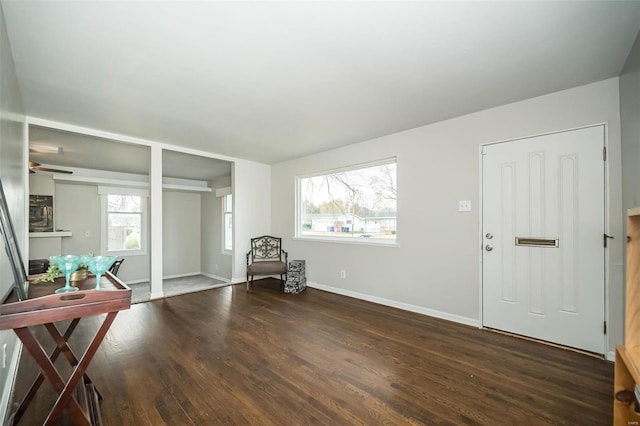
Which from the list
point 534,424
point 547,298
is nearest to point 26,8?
point 534,424

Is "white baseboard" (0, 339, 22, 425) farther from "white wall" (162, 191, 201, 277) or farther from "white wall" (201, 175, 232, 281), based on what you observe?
"white wall" (162, 191, 201, 277)

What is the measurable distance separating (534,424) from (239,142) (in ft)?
14.1

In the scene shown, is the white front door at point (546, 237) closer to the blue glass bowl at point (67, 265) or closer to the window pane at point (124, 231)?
the blue glass bowl at point (67, 265)

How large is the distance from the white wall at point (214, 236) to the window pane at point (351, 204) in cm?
238

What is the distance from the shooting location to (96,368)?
7.08ft

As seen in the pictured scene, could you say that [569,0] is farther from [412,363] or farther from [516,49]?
[412,363]

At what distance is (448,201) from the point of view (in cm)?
325

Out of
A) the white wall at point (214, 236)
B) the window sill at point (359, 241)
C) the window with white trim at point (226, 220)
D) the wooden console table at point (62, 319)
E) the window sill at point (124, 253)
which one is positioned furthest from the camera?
the white wall at point (214, 236)

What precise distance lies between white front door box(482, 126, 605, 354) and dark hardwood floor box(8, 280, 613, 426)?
274 millimetres

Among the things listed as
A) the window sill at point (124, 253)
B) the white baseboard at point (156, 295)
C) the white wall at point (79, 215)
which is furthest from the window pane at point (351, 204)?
the white wall at point (79, 215)

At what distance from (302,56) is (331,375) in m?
2.46

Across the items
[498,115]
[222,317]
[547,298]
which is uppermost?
[498,115]

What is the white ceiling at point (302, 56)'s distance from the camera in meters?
1.58

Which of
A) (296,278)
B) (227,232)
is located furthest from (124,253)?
(296,278)
